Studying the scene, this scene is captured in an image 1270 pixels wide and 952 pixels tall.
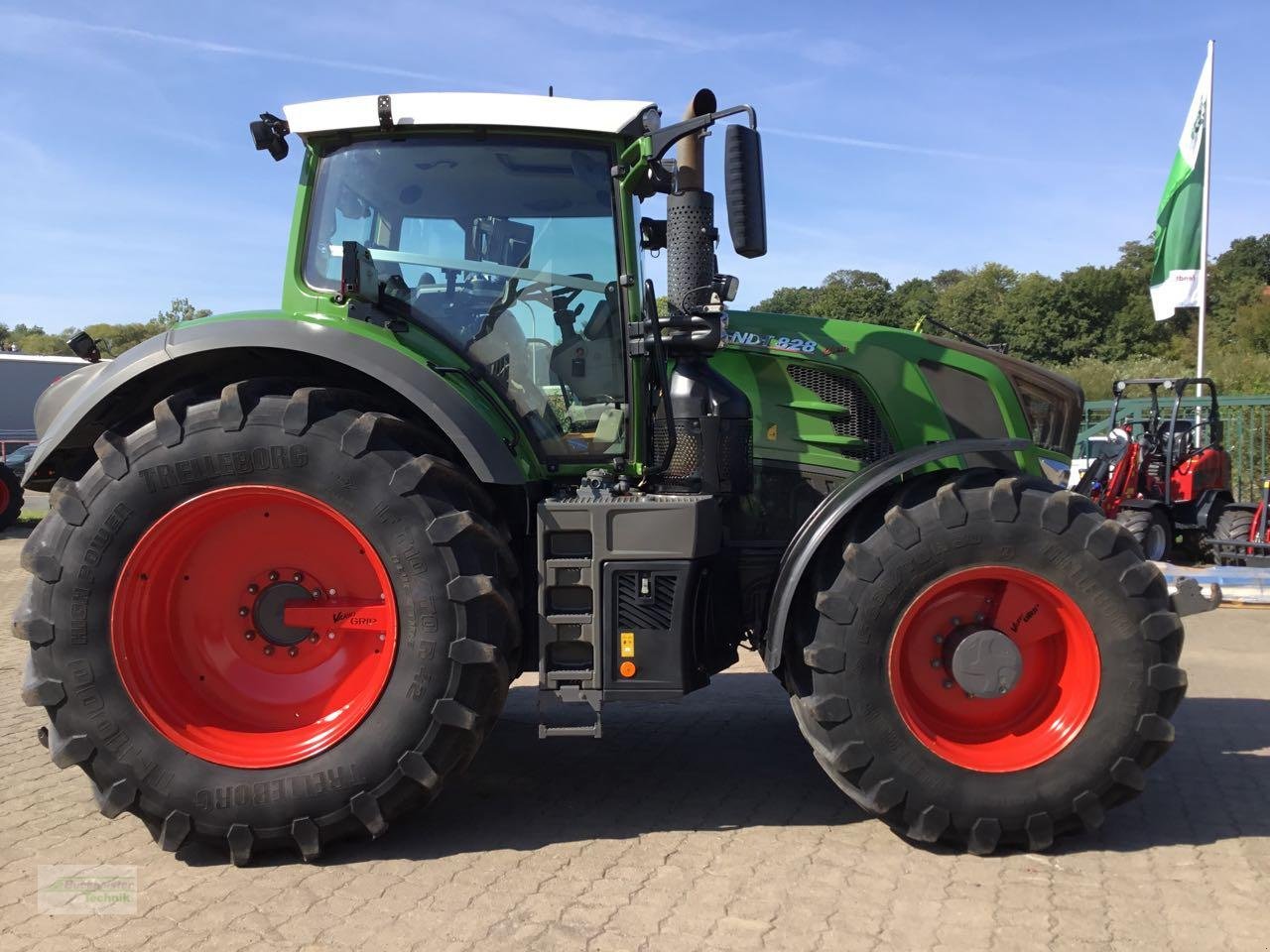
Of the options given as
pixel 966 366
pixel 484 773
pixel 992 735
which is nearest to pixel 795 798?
pixel 992 735

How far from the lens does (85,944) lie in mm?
2918

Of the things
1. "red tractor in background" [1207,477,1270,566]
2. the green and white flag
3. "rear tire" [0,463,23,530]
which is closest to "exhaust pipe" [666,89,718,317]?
"red tractor in background" [1207,477,1270,566]

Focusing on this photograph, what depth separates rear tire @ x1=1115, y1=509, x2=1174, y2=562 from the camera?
11070 mm

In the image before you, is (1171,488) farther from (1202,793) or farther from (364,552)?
(364,552)

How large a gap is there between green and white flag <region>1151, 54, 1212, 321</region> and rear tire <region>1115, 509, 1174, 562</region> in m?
3.27

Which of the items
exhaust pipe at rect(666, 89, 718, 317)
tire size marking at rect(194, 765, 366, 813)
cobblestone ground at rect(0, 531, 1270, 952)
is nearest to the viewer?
cobblestone ground at rect(0, 531, 1270, 952)

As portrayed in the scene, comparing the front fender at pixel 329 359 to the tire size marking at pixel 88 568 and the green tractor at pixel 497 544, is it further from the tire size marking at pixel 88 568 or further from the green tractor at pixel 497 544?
the tire size marking at pixel 88 568

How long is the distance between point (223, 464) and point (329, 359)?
0.53 metres

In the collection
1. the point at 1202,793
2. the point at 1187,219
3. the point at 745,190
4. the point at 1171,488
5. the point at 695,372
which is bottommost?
the point at 1202,793

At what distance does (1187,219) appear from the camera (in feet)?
42.4

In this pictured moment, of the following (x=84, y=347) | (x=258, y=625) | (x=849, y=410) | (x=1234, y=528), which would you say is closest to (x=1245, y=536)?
(x=1234, y=528)

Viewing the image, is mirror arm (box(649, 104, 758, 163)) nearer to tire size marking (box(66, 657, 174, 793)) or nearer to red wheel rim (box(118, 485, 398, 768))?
red wheel rim (box(118, 485, 398, 768))

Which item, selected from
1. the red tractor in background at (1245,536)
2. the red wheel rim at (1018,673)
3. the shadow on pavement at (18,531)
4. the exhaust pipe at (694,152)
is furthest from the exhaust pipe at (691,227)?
the shadow on pavement at (18,531)

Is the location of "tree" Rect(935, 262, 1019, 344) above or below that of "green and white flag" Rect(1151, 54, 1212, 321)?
above
